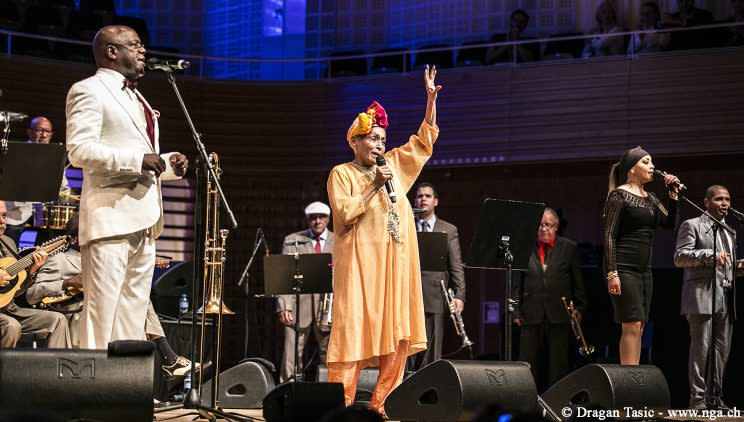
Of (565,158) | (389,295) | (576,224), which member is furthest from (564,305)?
(576,224)

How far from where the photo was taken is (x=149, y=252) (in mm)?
4227

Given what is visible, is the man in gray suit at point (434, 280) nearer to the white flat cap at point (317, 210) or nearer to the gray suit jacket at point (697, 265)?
the white flat cap at point (317, 210)

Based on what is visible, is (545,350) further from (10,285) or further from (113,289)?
(113,289)

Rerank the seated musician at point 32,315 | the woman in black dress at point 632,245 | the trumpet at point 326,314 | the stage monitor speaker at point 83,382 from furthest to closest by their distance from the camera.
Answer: the trumpet at point 326,314 < the seated musician at point 32,315 < the woman in black dress at point 632,245 < the stage monitor speaker at point 83,382

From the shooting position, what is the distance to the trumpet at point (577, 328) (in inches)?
316

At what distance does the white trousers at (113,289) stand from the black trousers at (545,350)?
442cm

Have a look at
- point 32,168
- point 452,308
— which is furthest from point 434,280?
point 32,168

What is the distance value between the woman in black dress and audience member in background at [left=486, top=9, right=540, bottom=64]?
4684mm

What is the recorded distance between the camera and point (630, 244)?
596cm

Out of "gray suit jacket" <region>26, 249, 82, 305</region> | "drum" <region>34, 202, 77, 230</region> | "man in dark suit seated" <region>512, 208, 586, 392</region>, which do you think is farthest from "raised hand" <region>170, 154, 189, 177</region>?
"man in dark suit seated" <region>512, 208, 586, 392</region>

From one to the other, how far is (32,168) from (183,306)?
3.78 m

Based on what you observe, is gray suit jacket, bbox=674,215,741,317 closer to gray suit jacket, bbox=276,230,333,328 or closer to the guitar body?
gray suit jacket, bbox=276,230,333,328

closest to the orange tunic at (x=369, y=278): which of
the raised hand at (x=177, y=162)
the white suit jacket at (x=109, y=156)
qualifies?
the raised hand at (x=177, y=162)

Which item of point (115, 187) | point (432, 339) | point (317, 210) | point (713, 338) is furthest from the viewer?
point (317, 210)
